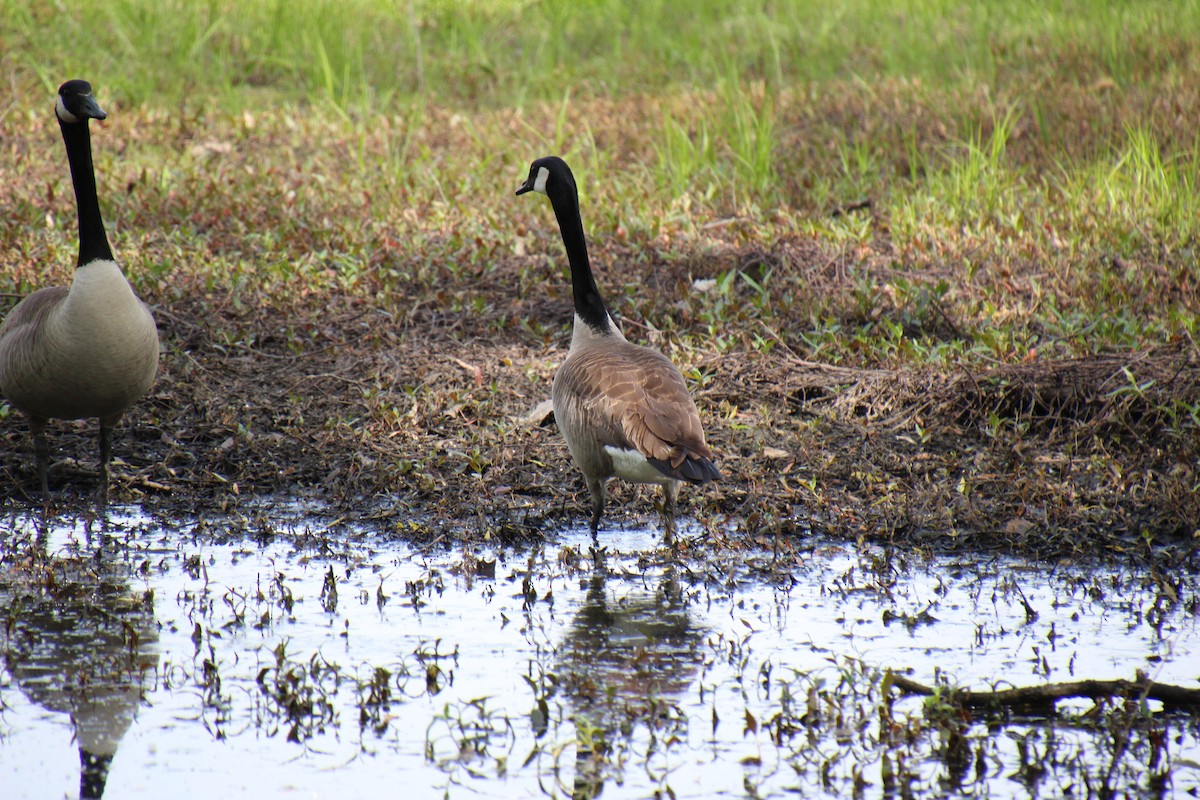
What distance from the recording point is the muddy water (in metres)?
3.53

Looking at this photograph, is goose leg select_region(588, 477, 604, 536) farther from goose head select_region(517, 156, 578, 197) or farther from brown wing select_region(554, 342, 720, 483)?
goose head select_region(517, 156, 578, 197)

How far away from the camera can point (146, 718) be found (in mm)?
3873

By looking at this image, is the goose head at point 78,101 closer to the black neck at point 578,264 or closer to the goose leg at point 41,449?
the goose leg at point 41,449

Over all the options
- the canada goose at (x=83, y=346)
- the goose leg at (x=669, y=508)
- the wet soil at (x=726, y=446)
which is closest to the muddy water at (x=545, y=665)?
the goose leg at (x=669, y=508)

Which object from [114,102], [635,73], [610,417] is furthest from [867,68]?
[610,417]

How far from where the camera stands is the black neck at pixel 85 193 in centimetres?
571

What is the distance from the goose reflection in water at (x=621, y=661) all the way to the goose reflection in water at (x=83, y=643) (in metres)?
1.37

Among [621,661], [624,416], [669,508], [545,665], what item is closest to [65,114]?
[624,416]

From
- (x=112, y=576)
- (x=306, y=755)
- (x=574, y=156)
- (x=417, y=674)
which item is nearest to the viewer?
(x=306, y=755)

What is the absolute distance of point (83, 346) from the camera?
17.9 feet

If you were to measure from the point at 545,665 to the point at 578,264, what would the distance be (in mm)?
2501

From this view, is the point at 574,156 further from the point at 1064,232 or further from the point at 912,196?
the point at 1064,232

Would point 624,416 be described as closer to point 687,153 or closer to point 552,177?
point 552,177

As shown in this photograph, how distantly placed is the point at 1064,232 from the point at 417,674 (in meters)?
6.25
